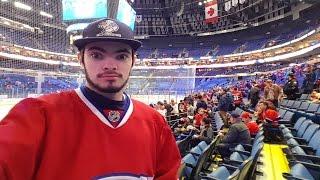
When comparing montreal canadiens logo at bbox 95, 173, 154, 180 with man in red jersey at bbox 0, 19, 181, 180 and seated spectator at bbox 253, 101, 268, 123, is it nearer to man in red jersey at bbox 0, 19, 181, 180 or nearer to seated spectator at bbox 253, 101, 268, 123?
man in red jersey at bbox 0, 19, 181, 180

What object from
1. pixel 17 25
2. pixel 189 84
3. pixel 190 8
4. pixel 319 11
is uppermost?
pixel 190 8

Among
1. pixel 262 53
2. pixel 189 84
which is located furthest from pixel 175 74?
pixel 262 53

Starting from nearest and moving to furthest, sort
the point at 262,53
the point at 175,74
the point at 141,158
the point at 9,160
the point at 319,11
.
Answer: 1. the point at 9,160
2. the point at 141,158
3. the point at 175,74
4. the point at 319,11
5. the point at 262,53

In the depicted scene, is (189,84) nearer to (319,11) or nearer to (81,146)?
(81,146)

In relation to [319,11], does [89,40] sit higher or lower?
lower

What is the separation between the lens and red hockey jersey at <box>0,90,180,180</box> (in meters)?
1.04

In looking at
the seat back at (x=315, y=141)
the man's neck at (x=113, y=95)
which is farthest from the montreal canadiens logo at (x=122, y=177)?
the seat back at (x=315, y=141)

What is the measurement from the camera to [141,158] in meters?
1.31

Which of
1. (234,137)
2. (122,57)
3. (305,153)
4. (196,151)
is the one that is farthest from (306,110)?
(122,57)

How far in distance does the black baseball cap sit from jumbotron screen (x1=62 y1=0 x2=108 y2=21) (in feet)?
19.5

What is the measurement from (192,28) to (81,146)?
44.1m

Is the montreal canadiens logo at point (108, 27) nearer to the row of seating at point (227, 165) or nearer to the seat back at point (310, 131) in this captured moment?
the row of seating at point (227, 165)

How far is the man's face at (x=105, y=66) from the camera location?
1.28 meters

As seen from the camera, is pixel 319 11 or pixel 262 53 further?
pixel 262 53
